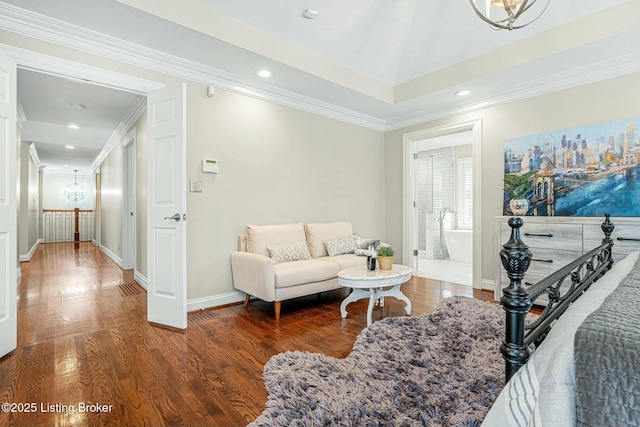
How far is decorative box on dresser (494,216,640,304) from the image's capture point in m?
2.89

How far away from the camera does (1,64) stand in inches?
92.7

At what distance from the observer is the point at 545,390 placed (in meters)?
0.70

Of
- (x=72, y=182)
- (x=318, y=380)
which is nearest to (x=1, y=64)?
(x=318, y=380)

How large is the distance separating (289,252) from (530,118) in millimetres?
3282

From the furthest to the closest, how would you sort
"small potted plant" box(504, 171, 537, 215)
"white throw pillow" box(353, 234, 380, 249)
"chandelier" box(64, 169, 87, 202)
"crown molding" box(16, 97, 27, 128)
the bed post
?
"chandelier" box(64, 169, 87, 202)
"crown molding" box(16, 97, 27, 128)
"white throw pillow" box(353, 234, 380, 249)
"small potted plant" box(504, 171, 537, 215)
the bed post

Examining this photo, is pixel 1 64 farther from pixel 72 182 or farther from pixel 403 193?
pixel 72 182

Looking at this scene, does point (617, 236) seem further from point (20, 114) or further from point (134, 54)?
point (20, 114)

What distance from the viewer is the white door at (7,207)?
2.36 m

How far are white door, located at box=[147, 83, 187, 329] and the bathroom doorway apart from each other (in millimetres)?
5159

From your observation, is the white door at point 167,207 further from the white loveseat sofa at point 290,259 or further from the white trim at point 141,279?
the white trim at point 141,279

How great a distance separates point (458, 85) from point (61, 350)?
4648 millimetres

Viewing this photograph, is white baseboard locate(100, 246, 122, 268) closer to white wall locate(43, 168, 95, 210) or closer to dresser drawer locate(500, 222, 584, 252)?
white wall locate(43, 168, 95, 210)

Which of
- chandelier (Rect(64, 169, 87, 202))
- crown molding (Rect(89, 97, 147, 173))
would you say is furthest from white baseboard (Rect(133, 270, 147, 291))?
chandelier (Rect(64, 169, 87, 202))

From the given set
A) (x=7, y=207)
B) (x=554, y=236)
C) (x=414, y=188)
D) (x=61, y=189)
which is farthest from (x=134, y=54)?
(x=61, y=189)
